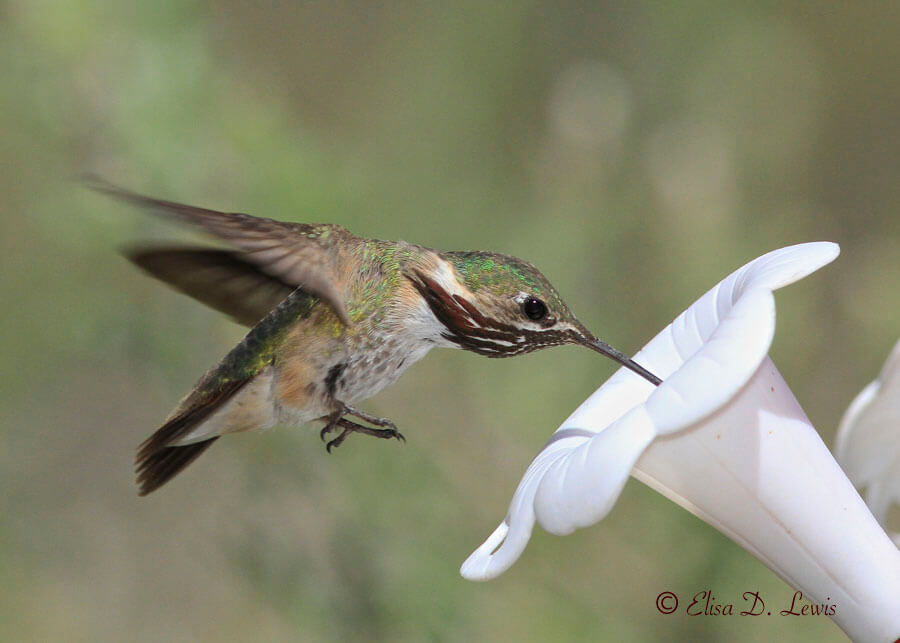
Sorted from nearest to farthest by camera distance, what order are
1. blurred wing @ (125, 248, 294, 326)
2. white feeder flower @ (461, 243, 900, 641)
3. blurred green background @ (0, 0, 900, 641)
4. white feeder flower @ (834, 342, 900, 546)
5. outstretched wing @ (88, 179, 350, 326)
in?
white feeder flower @ (461, 243, 900, 641) < outstretched wing @ (88, 179, 350, 326) < white feeder flower @ (834, 342, 900, 546) < blurred wing @ (125, 248, 294, 326) < blurred green background @ (0, 0, 900, 641)

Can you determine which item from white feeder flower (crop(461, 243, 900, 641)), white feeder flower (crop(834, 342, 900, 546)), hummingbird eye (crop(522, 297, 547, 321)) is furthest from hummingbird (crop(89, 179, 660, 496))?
white feeder flower (crop(834, 342, 900, 546))

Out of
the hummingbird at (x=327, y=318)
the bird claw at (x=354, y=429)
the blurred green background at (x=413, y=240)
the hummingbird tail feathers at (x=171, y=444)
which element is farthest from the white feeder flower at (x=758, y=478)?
the blurred green background at (x=413, y=240)

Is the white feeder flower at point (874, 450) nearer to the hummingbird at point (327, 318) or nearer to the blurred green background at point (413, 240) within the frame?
the hummingbird at point (327, 318)

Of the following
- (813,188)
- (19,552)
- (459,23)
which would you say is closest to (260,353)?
(19,552)

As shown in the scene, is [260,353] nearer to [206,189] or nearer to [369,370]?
[369,370]

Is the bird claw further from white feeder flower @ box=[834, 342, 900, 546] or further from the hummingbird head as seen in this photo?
white feeder flower @ box=[834, 342, 900, 546]

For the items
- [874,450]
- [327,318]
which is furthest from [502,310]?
[874,450]

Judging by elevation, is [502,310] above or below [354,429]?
above

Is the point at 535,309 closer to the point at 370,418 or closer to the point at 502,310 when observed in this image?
the point at 502,310
